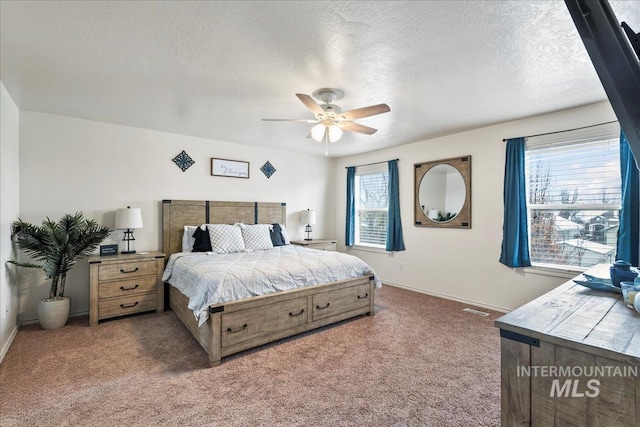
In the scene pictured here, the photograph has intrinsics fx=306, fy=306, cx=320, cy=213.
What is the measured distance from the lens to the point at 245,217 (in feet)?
16.6

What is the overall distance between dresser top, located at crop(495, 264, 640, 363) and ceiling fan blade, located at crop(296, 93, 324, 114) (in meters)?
2.00

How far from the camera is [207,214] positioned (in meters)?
4.70

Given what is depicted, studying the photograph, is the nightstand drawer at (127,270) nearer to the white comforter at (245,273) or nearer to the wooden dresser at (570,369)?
the white comforter at (245,273)

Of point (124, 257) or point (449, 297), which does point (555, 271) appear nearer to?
point (449, 297)

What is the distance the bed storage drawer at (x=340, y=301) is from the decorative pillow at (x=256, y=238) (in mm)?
1503

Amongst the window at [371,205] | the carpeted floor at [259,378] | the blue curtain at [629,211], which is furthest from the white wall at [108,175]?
the blue curtain at [629,211]

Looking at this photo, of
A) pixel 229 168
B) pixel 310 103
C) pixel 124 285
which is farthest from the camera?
pixel 229 168

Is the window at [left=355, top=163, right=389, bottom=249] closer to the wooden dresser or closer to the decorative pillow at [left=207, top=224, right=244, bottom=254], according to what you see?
the decorative pillow at [left=207, top=224, right=244, bottom=254]

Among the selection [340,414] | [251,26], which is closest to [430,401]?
[340,414]

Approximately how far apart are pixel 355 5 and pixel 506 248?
337cm

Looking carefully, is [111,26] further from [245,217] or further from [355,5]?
[245,217]

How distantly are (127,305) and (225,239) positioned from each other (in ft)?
4.47

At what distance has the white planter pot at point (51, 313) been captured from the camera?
3246mm

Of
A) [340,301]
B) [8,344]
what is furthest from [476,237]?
[8,344]
